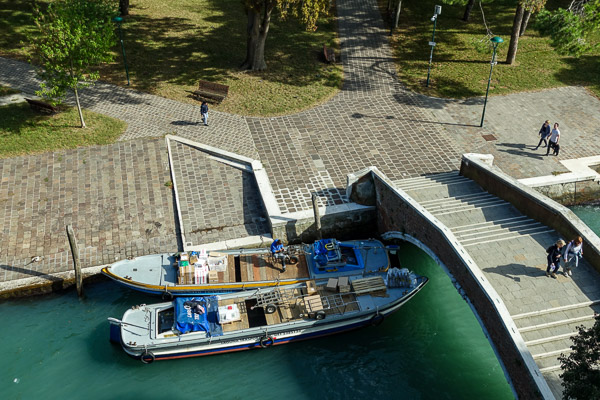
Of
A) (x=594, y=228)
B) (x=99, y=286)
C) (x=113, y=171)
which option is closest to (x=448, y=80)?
(x=594, y=228)

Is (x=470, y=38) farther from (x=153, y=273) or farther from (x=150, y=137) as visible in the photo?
(x=153, y=273)

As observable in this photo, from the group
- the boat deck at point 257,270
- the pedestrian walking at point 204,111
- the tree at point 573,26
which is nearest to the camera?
the boat deck at point 257,270

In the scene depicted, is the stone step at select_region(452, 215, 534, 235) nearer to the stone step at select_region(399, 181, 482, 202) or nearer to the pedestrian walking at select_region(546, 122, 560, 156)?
the stone step at select_region(399, 181, 482, 202)

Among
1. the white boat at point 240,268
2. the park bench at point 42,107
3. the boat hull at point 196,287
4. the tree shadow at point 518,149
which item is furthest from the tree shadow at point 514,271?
the park bench at point 42,107

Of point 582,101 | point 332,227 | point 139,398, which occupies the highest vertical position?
point 582,101

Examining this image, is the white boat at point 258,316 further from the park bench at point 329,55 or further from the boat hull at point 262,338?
the park bench at point 329,55

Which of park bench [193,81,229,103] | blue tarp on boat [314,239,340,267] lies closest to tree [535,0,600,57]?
blue tarp on boat [314,239,340,267]
